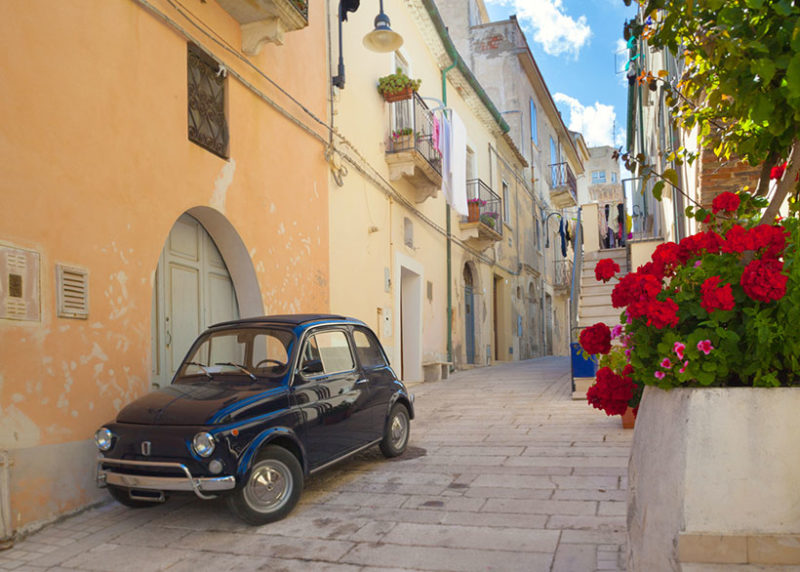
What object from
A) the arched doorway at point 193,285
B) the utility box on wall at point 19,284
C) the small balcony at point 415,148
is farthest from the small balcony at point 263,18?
the small balcony at point 415,148

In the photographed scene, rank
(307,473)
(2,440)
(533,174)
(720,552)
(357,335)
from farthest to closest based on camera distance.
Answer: (533,174) → (357,335) → (307,473) → (2,440) → (720,552)

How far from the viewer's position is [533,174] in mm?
26078

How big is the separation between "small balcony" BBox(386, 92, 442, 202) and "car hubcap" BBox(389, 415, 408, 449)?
21.8 ft

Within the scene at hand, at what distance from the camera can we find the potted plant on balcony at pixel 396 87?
1216 cm

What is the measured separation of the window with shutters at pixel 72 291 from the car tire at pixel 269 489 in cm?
195

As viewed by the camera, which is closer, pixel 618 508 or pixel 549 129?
pixel 618 508

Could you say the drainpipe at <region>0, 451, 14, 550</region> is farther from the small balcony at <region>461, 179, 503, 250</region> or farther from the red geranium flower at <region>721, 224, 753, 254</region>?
the small balcony at <region>461, 179, 503, 250</region>

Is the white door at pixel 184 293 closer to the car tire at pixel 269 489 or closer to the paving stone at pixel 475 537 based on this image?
the car tire at pixel 269 489

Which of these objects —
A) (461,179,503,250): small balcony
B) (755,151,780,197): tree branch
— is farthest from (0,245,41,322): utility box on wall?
(461,179,503,250): small balcony

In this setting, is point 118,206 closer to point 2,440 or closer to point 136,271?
point 136,271

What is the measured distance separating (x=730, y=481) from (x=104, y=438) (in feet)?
13.2

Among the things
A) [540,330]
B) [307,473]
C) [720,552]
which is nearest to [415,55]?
[307,473]

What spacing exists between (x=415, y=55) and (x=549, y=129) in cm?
1661

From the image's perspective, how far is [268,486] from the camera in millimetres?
4715
